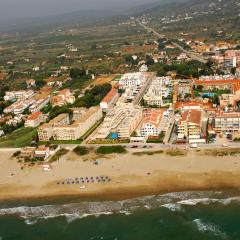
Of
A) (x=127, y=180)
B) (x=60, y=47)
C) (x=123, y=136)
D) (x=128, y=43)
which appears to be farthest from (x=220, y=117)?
(x=60, y=47)

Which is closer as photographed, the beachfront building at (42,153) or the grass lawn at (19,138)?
the beachfront building at (42,153)

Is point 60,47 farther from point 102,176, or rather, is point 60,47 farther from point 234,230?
point 234,230

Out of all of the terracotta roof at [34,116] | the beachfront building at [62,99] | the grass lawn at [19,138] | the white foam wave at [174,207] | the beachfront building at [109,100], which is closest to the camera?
the white foam wave at [174,207]

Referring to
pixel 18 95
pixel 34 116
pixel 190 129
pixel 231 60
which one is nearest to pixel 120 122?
pixel 190 129

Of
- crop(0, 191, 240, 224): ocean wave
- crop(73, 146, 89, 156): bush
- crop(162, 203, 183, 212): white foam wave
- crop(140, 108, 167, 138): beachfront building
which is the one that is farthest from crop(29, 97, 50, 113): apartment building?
crop(162, 203, 183, 212): white foam wave

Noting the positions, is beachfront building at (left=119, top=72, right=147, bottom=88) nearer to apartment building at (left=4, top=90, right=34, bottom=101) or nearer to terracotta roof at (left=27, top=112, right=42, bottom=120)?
apartment building at (left=4, top=90, right=34, bottom=101)

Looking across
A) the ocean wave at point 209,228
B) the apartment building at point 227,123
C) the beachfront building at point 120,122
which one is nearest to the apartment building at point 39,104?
the beachfront building at point 120,122

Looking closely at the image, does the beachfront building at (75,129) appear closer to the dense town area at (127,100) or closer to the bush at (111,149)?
the dense town area at (127,100)
